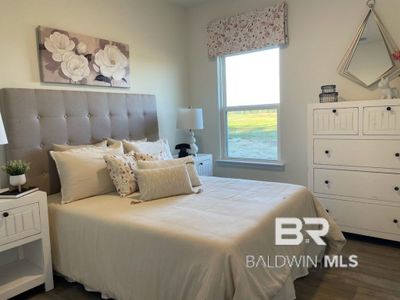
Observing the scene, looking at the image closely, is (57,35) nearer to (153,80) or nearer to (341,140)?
(153,80)

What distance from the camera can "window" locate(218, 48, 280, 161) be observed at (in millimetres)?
3559

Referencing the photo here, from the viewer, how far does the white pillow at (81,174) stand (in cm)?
230

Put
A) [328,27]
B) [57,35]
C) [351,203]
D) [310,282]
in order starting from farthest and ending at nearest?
[328,27], [351,203], [57,35], [310,282]

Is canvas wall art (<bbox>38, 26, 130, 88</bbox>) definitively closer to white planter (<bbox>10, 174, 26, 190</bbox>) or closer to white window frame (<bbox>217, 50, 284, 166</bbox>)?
white planter (<bbox>10, 174, 26, 190</bbox>)

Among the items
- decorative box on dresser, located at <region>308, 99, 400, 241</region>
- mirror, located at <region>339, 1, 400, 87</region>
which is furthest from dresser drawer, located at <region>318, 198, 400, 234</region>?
mirror, located at <region>339, 1, 400, 87</region>

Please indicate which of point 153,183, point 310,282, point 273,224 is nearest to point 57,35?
point 153,183

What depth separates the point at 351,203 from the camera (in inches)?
110

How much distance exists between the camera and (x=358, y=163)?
2732 millimetres

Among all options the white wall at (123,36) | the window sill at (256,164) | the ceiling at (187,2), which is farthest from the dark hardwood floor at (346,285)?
the ceiling at (187,2)

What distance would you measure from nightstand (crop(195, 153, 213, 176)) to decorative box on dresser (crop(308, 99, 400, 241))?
1.23 meters

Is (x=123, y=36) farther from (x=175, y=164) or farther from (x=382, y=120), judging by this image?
(x=382, y=120)

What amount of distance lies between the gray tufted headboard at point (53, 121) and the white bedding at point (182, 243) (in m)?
0.40

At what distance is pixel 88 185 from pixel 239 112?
2.16m

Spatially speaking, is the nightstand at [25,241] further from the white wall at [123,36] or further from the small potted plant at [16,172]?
the white wall at [123,36]
